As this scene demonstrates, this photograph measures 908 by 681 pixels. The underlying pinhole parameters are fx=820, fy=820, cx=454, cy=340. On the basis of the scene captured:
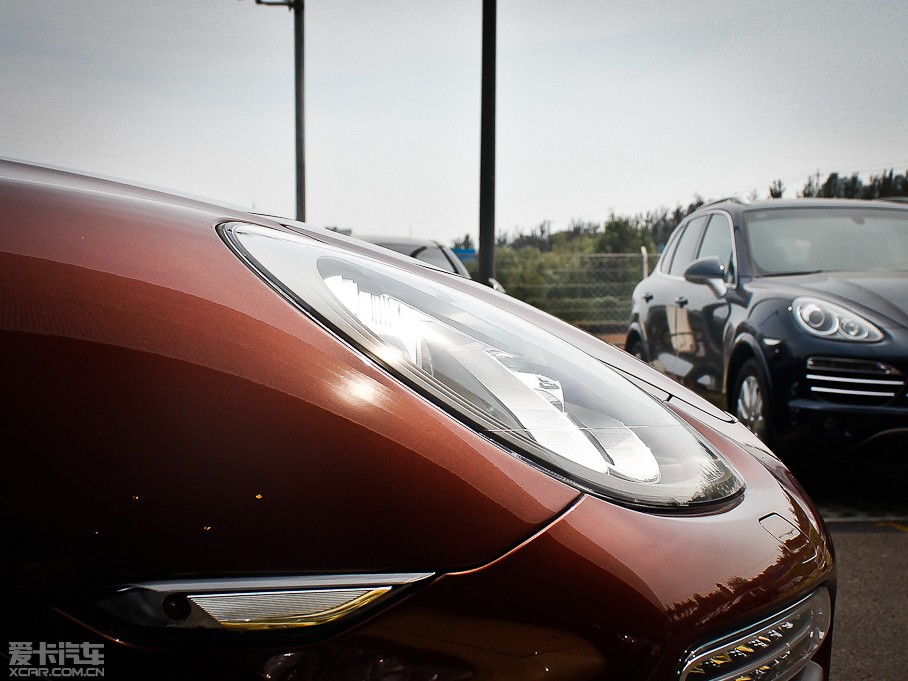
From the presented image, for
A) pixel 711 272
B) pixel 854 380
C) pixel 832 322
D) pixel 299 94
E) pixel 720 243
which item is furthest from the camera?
pixel 299 94

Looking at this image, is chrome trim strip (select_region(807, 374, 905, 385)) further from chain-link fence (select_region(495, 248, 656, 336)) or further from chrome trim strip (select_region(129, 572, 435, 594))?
chain-link fence (select_region(495, 248, 656, 336))

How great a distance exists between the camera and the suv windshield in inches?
195

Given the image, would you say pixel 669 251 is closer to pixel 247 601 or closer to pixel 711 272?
pixel 711 272

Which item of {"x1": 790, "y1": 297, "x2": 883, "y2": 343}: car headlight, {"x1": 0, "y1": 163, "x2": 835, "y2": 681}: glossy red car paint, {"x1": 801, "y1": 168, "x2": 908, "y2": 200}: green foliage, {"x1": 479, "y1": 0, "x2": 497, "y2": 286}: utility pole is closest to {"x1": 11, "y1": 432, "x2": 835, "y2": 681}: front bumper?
{"x1": 0, "y1": 163, "x2": 835, "y2": 681}: glossy red car paint

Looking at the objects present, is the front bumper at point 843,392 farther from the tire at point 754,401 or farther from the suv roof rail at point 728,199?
the suv roof rail at point 728,199

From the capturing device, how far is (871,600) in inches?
110

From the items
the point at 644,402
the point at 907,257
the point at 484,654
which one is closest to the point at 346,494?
the point at 484,654

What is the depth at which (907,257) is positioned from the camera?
5.01m

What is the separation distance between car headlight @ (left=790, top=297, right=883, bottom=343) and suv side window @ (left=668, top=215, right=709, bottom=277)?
1.87 metres

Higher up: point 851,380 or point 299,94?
point 299,94

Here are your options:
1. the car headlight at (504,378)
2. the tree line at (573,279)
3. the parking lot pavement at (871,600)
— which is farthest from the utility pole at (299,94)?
the car headlight at (504,378)

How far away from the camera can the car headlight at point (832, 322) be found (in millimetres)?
3865

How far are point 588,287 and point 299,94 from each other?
597 centimetres

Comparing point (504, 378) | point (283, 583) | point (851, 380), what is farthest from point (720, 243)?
point (283, 583)
